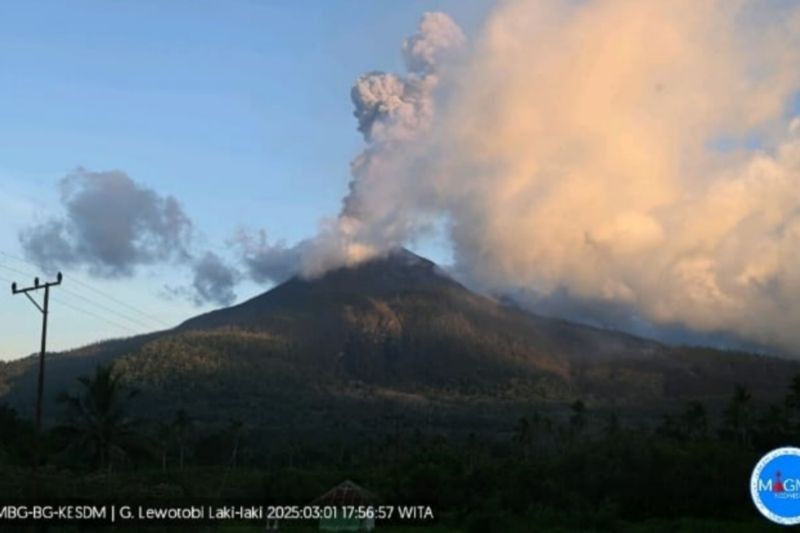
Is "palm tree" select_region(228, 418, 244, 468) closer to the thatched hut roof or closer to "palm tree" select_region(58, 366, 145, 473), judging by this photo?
"palm tree" select_region(58, 366, 145, 473)

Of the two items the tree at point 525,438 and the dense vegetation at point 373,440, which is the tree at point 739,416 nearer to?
the dense vegetation at point 373,440

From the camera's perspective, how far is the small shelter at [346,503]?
40125mm

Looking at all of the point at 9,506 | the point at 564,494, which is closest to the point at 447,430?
the point at 564,494

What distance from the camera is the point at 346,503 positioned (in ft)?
137

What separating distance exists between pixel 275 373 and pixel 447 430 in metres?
44.5

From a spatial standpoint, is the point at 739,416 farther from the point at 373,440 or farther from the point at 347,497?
the point at 347,497

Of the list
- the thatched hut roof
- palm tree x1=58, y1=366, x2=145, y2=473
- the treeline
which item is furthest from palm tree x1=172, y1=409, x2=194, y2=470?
the thatched hut roof

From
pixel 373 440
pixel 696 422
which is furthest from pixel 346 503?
pixel 373 440

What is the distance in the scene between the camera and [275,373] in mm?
163875

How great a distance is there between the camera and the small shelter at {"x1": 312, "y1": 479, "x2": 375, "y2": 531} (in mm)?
40125

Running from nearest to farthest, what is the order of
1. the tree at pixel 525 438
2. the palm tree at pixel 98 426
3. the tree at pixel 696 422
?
1. the palm tree at pixel 98 426
2. the tree at pixel 696 422
3. the tree at pixel 525 438

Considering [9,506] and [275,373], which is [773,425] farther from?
[275,373]

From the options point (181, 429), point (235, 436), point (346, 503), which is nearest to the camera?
point (346, 503)

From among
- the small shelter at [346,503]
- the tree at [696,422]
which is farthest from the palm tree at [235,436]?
the tree at [696,422]
